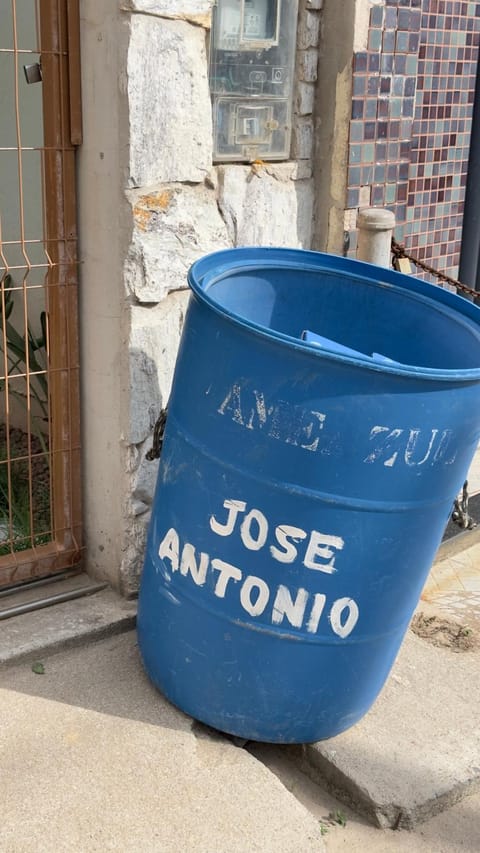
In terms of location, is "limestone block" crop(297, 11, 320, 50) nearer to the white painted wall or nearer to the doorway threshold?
the white painted wall

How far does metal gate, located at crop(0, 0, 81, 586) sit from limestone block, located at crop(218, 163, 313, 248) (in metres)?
0.49

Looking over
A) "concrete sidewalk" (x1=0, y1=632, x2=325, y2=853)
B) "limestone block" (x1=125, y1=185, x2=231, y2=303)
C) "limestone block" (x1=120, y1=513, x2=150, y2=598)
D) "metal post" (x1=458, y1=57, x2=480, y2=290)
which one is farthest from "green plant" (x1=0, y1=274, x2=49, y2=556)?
"metal post" (x1=458, y1=57, x2=480, y2=290)

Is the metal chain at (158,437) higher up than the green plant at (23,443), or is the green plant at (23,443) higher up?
the metal chain at (158,437)

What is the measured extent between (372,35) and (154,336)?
1268 millimetres

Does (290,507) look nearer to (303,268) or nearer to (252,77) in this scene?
(303,268)

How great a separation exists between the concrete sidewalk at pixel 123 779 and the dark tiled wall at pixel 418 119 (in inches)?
67.0

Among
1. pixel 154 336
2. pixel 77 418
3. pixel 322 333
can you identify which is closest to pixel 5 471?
pixel 77 418

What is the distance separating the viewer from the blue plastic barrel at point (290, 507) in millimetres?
2229

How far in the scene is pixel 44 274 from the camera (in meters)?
3.12

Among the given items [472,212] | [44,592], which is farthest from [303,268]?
[472,212]

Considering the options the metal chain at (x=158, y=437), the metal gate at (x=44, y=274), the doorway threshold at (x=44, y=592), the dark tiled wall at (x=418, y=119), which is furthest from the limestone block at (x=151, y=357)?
the dark tiled wall at (x=418, y=119)

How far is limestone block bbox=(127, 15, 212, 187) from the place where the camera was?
2.72 metres

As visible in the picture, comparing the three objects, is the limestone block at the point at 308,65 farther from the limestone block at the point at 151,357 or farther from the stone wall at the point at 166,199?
the limestone block at the point at 151,357

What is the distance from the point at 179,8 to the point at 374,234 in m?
0.96
